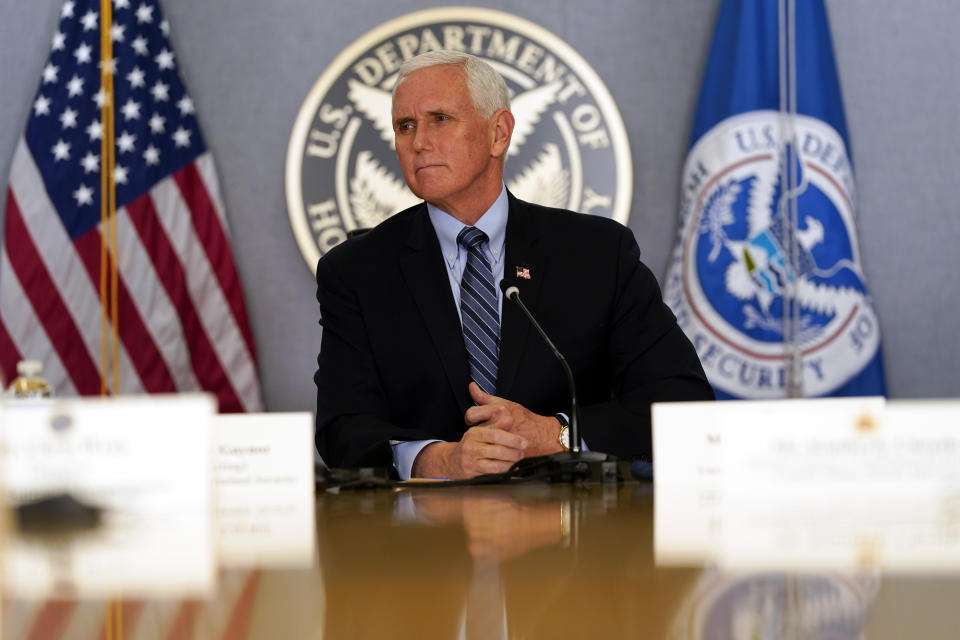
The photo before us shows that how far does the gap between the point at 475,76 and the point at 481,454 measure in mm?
1126

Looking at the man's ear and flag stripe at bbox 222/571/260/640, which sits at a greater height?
the man's ear

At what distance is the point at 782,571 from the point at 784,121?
3.26 meters

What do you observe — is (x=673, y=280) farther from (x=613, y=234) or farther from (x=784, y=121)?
(x=613, y=234)

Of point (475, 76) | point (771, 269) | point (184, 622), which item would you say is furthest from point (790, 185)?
point (184, 622)

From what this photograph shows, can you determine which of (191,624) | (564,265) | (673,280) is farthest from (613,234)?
(191,624)

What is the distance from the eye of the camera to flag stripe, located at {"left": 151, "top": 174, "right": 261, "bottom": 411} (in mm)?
3916

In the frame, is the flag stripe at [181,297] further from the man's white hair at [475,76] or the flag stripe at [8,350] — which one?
the man's white hair at [475,76]

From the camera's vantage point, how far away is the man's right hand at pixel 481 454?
5.66 feet

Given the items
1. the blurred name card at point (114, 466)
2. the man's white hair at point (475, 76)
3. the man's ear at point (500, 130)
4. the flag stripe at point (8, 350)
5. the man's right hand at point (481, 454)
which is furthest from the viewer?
the flag stripe at point (8, 350)

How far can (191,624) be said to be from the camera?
608mm

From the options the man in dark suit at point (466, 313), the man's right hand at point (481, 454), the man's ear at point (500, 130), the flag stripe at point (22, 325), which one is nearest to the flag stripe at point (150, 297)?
the flag stripe at point (22, 325)

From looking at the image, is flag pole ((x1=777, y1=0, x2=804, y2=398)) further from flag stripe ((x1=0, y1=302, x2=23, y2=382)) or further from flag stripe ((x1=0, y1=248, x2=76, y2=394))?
flag stripe ((x1=0, y1=302, x2=23, y2=382))

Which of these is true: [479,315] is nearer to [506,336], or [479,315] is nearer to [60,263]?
[506,336]

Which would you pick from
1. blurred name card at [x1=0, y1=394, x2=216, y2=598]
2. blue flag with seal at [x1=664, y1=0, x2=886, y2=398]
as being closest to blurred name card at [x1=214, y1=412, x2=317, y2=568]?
blurred name card at [x1=0, y1=394, x2=216, y2=598]
